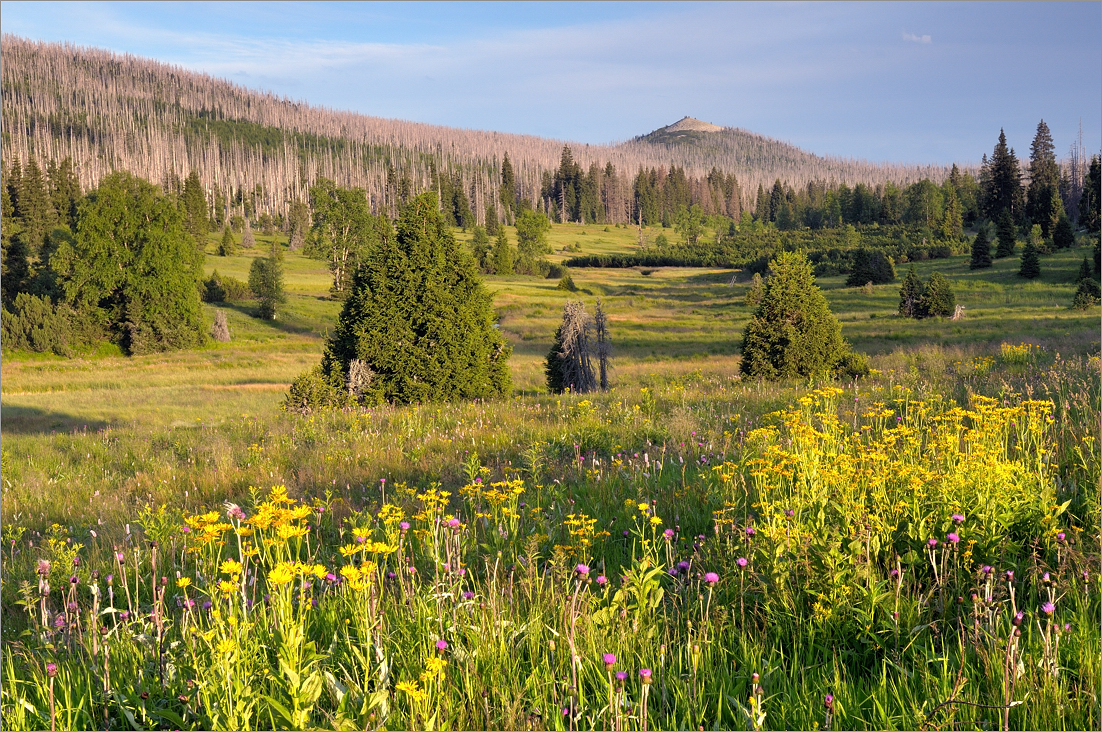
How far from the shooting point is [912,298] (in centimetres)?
4519

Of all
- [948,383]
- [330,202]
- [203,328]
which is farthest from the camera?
[330,202]

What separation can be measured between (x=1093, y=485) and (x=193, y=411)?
2611 centimetres

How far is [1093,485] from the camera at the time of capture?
11.9 feet

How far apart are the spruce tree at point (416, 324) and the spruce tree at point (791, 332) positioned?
726cm

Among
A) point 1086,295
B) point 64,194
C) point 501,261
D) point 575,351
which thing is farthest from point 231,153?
point 1086,295

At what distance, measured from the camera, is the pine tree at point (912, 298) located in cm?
4472

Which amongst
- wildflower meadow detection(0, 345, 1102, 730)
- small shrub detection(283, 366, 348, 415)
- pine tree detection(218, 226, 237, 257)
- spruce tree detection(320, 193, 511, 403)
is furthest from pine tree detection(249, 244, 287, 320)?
wildflower meadow detection(0, 345, 1102, 730)

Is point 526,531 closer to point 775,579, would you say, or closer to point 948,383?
point 775,579

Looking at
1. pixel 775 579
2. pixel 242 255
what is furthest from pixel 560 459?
pixel 242 255

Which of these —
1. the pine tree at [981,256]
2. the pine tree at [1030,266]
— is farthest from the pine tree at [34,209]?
the pine tree at [1030,266]

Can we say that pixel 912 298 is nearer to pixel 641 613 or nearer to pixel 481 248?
pixel 641 613

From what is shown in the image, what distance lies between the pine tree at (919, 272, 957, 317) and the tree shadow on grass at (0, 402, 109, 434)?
143ft

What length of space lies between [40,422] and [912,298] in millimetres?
45680

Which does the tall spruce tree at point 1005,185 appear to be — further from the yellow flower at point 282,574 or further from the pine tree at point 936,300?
the yellow flower at point 282,574
